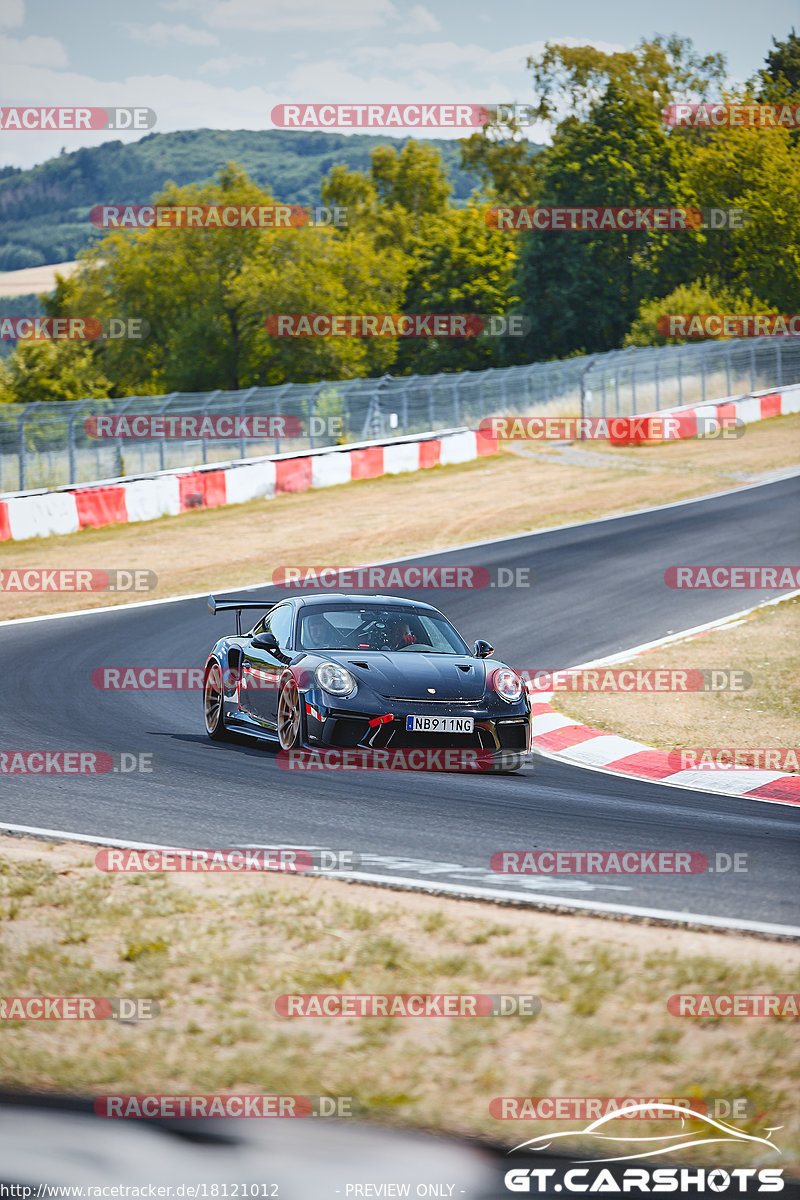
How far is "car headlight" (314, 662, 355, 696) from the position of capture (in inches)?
367

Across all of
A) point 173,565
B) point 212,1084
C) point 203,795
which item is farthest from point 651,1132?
point 173,565

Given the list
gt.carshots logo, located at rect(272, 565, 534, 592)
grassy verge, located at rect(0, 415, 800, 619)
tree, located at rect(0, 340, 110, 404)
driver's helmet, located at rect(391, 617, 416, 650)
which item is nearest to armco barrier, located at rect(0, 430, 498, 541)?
grassy verge, located at rect(0, 415, 800, 619)

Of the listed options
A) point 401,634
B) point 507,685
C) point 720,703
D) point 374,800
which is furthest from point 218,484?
point 374,800

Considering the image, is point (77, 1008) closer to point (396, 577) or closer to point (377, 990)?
point (377, 990)

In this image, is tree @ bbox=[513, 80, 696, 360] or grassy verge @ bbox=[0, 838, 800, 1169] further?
tree @ bbox=[513, 80, 696, 360]

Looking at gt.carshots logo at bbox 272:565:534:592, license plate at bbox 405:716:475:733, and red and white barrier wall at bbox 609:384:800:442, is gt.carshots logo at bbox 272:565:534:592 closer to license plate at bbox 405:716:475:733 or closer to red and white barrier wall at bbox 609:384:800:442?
license plate at bbox 405:716:475:733

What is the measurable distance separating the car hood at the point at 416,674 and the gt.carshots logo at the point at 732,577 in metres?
10.0

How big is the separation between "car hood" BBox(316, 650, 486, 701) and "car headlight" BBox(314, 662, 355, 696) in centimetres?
8

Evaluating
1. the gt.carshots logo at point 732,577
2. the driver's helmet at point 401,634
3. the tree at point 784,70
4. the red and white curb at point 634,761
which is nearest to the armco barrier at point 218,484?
the gt.carshots logo at point 732,577

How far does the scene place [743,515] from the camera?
2494 cm

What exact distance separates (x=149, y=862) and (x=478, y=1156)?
3.24 m

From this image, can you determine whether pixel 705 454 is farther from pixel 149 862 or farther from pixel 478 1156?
pixel 478 1156

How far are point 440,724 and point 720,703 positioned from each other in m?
4.27

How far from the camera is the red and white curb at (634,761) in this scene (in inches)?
368
